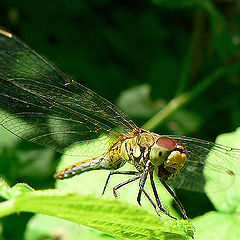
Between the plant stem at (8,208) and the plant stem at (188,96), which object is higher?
the plant stem at (188,96)

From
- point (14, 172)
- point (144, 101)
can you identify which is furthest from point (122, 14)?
point (14, 172)

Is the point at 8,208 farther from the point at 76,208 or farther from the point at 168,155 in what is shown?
the point at 168,155

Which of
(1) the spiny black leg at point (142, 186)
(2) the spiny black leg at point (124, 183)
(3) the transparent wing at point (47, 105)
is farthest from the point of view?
(3) the transparent wing at point (47, 105)

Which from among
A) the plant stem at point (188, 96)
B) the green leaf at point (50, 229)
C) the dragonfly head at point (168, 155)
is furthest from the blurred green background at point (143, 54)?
the dragonfly head at point (168, 155)

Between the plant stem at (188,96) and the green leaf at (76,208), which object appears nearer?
the green leaf at (76,208)

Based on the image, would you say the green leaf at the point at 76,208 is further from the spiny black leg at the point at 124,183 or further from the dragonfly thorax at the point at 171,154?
the spiny black leg at the point at 124,183

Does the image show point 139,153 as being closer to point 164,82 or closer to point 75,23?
point 164,82

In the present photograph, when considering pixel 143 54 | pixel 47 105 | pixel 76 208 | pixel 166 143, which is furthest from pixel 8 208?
pixel 143 54

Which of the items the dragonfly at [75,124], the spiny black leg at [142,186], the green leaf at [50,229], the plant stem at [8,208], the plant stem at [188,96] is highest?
the plant stem at [188,96]
